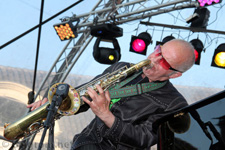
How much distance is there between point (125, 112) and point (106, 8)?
4.44m

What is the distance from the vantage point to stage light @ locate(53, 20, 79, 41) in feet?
24.8

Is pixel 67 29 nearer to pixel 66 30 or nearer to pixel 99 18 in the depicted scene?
pixel 66 30

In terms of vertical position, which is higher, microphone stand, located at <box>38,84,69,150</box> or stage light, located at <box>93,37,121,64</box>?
stage light, located at <box>93,37,121,64</box>

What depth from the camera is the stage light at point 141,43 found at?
8086 mm

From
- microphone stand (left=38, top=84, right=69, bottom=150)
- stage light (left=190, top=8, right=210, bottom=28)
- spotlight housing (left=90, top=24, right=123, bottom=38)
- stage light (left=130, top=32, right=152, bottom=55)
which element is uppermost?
stage light (left=190, top=8, right=210, bottom=28)

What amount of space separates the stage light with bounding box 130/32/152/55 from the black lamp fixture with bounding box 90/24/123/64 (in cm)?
83

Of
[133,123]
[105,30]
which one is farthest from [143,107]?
[105,30]

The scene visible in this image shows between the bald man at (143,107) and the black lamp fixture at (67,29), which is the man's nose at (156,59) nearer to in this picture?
the bald man at (143,107)

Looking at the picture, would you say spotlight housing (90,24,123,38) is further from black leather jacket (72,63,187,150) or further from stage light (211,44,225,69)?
black leather jacket (72,63,187,150)

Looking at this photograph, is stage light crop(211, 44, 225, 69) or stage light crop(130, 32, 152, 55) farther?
stage light crop(130, 32, 152, 55)

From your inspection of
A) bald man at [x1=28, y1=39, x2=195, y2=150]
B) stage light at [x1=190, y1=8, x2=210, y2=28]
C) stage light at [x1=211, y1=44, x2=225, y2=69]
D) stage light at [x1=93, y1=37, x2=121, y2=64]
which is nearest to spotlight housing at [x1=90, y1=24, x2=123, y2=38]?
stage light at [x1=93, y1=37, x2=121, y2=64]

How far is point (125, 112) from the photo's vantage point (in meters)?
3.25

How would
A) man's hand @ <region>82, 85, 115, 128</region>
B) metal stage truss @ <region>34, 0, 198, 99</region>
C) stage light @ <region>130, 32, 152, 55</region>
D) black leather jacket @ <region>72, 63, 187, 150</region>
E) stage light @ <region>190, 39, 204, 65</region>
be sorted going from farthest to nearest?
1. stage light @ <region>130, 32, 152, 55</region>
2. stage light @ <region>190, 39, 204, 65</region>
3. metal stage truss @ <region>34, 0, 198, 99</region>
4. black leather jacket @ <region>72, 63, 187, 150</region>
5. man's hand @ <region>82, 85, 115, 128</region>

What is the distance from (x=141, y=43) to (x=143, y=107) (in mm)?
4912
